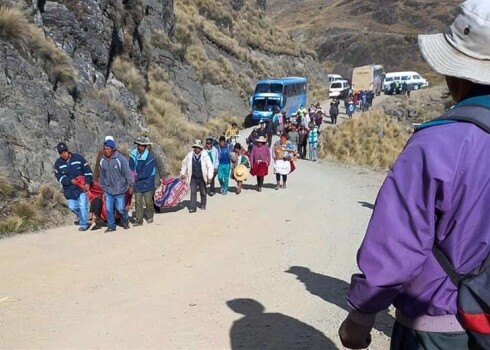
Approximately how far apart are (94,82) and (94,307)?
13368 millimetres

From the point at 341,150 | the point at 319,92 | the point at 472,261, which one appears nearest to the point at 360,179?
the point at 341,150

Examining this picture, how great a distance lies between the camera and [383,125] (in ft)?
98.3

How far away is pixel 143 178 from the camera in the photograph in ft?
35.2

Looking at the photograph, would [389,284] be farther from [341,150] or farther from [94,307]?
[341,150]

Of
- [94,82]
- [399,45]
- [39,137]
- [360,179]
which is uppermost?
[399,45]

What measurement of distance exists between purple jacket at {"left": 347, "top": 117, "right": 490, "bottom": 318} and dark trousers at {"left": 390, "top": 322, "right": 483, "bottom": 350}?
0.09 m

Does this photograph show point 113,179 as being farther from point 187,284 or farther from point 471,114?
point 471,114

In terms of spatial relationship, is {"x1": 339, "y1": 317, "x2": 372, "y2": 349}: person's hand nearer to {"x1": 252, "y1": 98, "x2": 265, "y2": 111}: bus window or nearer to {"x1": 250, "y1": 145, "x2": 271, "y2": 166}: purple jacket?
{"x1": 250, "y1": 145, "x2": 271, "y2": 166}: purple jacket

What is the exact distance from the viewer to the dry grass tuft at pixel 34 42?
13.4 meters

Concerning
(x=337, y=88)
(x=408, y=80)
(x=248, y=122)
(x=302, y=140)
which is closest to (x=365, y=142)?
(x=302, y=140)

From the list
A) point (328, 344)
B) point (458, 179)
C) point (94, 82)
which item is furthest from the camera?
point (94, 82)

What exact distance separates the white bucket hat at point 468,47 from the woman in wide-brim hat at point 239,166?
12.7m

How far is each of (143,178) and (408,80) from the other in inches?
1885

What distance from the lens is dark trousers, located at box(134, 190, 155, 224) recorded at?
10.6m
